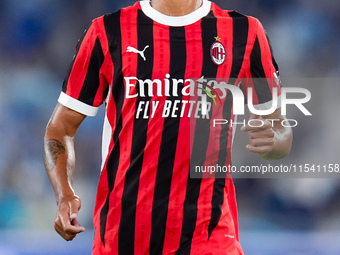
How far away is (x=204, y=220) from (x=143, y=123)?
391 mm

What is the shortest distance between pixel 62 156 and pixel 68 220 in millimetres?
303

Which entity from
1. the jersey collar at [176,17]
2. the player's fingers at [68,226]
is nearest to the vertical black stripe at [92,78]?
the jersey collar at [176,17]

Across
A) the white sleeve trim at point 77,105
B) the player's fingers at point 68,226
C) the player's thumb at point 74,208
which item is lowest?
the player's fingers at point 68,226

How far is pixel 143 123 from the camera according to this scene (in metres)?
2.37

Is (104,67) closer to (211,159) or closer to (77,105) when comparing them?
(77,105)

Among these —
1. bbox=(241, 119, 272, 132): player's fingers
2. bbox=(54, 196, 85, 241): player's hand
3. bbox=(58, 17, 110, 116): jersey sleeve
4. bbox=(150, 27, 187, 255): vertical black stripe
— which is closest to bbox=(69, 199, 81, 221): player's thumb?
bbox=(54, 196, 85, 241): player's hand

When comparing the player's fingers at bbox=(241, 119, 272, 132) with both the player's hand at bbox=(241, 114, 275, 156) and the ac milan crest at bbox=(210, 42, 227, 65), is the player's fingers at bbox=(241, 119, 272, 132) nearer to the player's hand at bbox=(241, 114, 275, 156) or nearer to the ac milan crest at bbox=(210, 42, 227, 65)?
the player's hand at bbox=(241, 114, 275, 156)

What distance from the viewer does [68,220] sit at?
2.21 meters

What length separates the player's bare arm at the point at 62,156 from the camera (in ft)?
7.52

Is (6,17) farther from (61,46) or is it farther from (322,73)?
(322,73)

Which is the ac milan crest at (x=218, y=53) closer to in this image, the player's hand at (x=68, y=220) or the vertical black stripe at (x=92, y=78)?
the vertical black stripe at (x=92, y=78)

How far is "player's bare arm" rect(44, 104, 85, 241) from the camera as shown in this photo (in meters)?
2.29

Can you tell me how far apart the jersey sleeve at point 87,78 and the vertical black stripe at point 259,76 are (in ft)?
1.74

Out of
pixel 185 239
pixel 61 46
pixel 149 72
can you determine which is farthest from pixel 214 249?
pixel 61 46
